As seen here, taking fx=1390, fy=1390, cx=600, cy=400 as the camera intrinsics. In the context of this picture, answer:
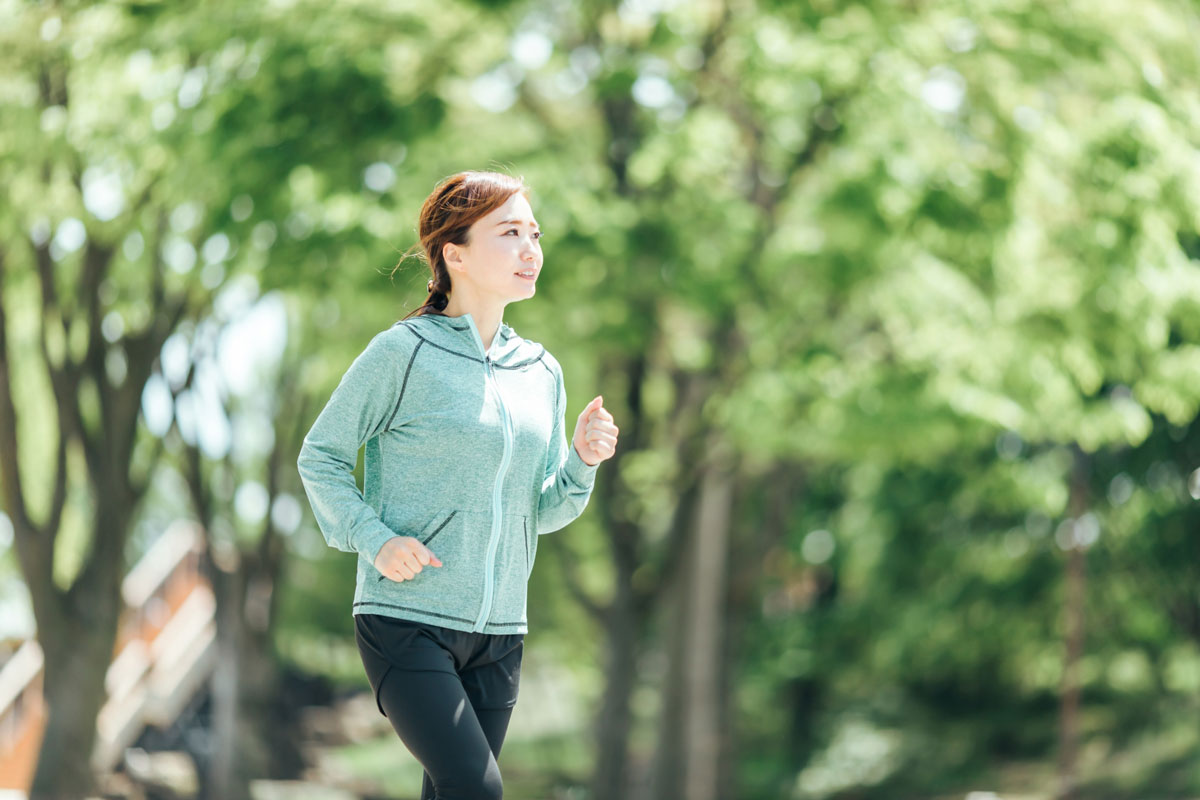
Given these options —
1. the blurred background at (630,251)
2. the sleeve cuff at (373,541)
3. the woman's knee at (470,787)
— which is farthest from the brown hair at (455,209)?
the blurred background at (630,251)

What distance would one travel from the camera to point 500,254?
297 cm

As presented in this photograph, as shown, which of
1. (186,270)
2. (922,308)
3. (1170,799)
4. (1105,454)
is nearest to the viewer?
(922,308)

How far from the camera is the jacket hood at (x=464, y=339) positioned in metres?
2.92

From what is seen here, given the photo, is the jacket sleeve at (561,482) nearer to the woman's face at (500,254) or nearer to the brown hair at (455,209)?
the woman's face at (500,254)

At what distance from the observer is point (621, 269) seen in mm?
10211

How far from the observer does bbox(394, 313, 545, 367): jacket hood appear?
9.59ft

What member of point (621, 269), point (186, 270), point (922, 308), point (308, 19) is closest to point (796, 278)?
point (922, 308)

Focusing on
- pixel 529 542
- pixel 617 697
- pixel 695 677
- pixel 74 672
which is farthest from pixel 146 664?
pixel 529 542

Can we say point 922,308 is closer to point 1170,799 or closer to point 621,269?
point 621,269

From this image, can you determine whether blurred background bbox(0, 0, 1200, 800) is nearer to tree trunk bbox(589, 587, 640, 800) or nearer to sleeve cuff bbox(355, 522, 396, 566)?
tree trunk bbox(589, 587, 640, 800)

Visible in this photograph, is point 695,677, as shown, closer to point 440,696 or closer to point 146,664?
point 146,664

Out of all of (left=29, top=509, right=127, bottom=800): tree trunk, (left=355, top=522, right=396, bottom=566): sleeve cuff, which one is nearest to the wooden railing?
(left=29, top=509, right=127, bottom=800): tree trunk

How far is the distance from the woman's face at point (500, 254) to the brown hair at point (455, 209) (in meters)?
0.02

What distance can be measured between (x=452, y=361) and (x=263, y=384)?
580 inches
